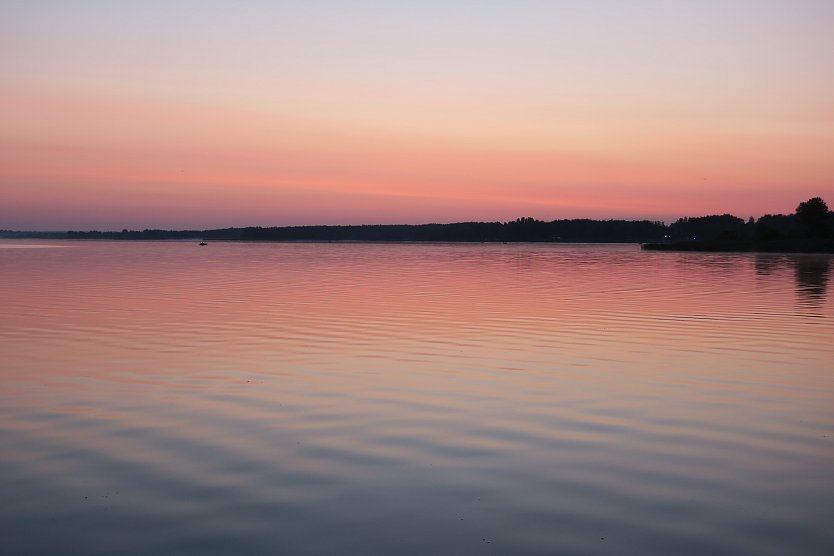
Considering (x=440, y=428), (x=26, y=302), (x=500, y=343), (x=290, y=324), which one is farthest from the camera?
(x=26, y=302)

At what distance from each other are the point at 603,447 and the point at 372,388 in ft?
20.8

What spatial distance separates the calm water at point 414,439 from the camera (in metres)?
8.89

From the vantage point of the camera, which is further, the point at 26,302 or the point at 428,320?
the point at 26,302

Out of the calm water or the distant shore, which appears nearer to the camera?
the calm water

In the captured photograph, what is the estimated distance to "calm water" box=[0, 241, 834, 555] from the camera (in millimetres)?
8891

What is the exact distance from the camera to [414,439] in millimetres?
12930

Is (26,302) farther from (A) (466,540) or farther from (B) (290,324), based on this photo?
(A) (466,540)

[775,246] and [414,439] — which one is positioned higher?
[775,246]

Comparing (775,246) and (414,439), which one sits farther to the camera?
(775,246)

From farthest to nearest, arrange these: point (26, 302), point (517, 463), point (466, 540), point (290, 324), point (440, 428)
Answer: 1. point (26, 302)
2. point (290, 324)
3. point (440, 428)
4. point (517, 463)
5. point (466, 540)

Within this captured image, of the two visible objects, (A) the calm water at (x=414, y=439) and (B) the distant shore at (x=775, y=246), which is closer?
(A) the calm water at (x=414, y=439)

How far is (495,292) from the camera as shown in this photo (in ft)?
156

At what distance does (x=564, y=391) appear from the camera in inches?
669

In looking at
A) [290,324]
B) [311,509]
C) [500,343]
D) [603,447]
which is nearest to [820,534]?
[603,447]
